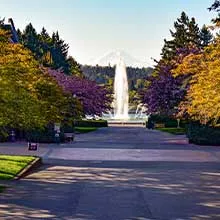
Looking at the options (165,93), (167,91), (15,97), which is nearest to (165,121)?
(165,93)

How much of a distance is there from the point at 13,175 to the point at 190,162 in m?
9.42

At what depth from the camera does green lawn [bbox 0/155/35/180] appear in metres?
17.1

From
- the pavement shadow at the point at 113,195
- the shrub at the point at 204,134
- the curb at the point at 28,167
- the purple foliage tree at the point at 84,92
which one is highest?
the purple foliage tree at the point at 84,92

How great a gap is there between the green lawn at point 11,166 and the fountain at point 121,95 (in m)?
74.2

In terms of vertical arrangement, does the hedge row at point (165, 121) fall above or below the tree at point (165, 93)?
below

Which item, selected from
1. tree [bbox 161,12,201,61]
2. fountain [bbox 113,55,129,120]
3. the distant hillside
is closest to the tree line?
tree [bbox 161,12,201,61]

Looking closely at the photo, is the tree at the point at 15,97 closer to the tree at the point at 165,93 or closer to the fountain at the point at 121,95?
the tree at the point at 165,93

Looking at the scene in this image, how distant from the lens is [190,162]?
23.8 meters

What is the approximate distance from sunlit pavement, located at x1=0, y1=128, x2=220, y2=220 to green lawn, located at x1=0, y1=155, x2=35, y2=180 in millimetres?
602

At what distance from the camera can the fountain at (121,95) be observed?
9606cm

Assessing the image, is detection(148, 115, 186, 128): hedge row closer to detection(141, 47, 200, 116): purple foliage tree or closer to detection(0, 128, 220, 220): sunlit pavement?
detection(141, 47, 200, 116): purple foliage tree

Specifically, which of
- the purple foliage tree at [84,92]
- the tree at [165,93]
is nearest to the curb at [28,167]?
the purple foliage tree at [84,92]

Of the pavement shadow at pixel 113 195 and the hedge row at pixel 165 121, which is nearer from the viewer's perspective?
the pavement shadow at pixel 113 195

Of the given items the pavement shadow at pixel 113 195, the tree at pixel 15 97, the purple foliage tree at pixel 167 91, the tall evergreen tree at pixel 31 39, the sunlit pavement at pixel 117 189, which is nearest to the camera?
the pavement shadow at pixel 113 195
